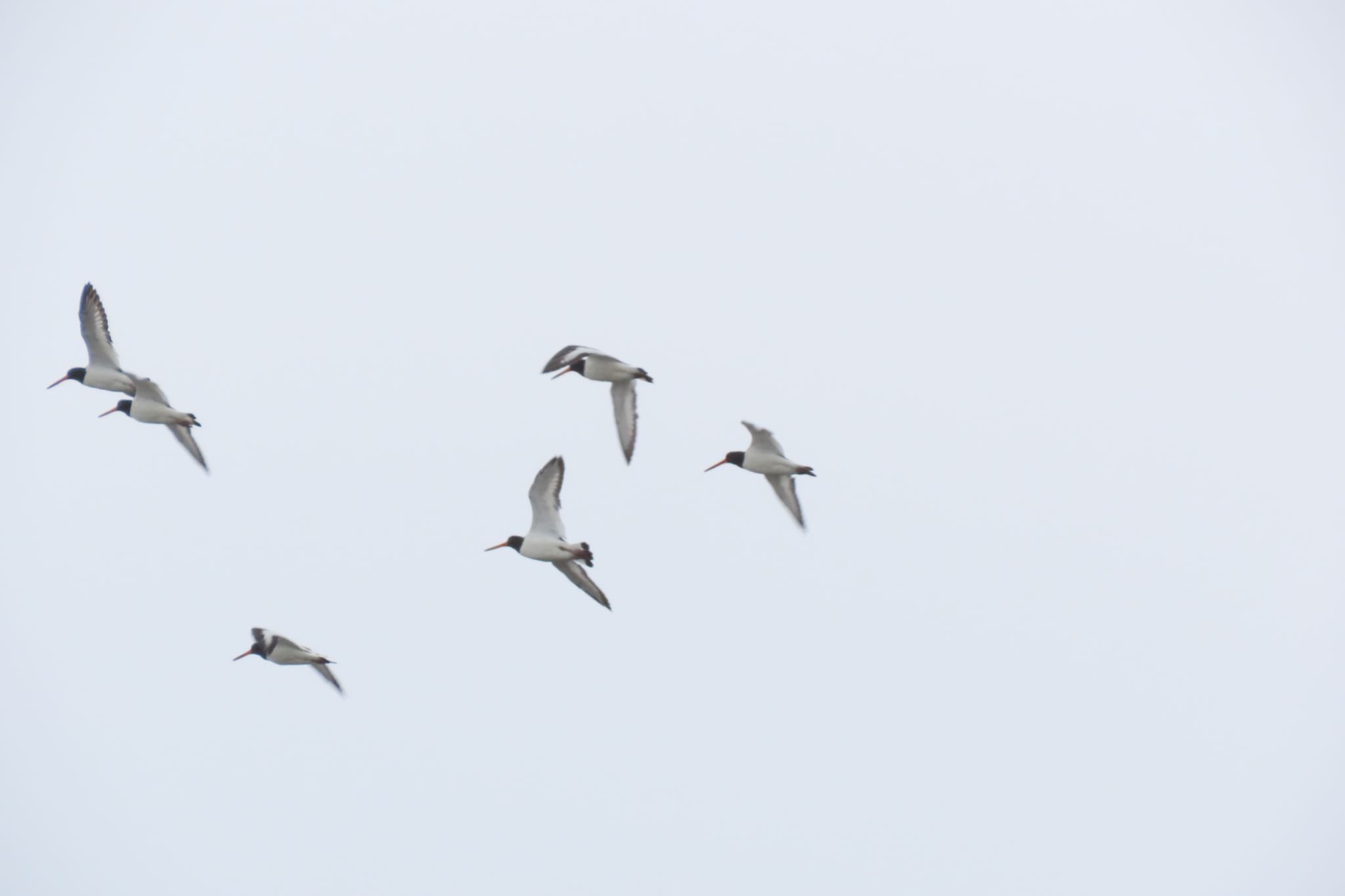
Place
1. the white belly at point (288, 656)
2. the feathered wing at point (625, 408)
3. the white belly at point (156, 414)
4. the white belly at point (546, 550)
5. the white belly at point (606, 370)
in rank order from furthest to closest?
the white belly at point (156, 414) < the feathered wing at point (625, 408) < the white belly at point (606, 370) < the white belly at point (288, 656) < the white belly at point (546, 550)

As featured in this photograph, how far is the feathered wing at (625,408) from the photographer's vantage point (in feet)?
80.2

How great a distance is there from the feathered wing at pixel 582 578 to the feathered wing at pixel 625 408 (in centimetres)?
231

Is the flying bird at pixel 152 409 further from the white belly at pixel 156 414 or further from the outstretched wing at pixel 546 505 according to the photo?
the outstretched wing at pixel 546 505

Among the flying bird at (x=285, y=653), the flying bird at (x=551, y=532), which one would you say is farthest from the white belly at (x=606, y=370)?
the flying bird at (x=285, y=653)

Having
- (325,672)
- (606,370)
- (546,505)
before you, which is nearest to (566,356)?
(606,370)

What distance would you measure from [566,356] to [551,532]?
3279 millimetres

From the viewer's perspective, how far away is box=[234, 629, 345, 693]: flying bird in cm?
2278

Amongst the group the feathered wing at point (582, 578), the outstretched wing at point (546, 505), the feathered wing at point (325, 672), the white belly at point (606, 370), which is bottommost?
the feathered wing at point (325, 672)

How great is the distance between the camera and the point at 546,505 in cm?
2277

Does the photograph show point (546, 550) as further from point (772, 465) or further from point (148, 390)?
point (148, 390)

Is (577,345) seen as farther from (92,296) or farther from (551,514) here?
(92,296)

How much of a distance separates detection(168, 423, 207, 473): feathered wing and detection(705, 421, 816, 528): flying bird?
27.9ft

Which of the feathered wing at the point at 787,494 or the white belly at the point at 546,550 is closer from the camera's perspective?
the white belly at the point at 546,550

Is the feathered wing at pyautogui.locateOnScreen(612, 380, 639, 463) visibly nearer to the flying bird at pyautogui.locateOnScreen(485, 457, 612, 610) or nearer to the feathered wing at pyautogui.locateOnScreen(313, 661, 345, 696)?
the flying bird at pyautogui.locateOnScreen(485, 457, 612, 610)
